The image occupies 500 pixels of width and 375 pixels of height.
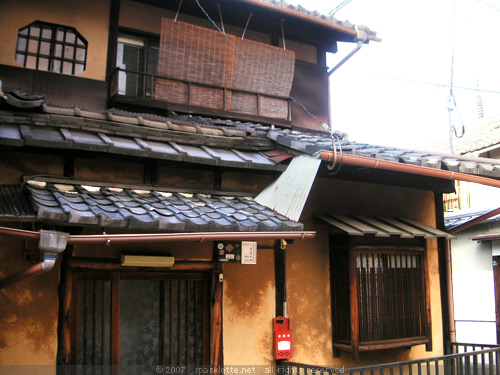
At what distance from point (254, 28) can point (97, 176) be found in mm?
5791

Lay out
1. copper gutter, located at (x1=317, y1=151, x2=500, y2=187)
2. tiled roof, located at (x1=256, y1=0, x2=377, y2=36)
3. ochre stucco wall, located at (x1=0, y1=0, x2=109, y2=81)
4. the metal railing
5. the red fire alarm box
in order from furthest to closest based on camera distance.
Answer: tiled roof, located at (x1=256, y1=0, x2=377, y2=36)
ochre stucco wall, located at (x1=0, y1=0, x2=109, y2=81)
the red fire alarm box
the metal railing
copper gutter, located at (x1=317, y1=151, x2=500, y2=187)

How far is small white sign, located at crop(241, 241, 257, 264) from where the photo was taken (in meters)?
7.10

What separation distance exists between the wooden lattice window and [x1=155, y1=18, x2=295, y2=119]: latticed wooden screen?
11.8ft

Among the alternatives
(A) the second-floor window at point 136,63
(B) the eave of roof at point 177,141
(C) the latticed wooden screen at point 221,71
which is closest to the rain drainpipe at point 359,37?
(C) the latticed wooden screen at point 221,71

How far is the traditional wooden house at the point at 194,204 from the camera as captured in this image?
6055 millimetres

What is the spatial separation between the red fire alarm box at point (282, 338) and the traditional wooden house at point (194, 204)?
0.12 feet

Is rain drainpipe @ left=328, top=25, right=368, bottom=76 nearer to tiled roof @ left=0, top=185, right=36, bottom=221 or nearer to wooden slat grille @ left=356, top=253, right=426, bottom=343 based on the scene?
wooden slat grille @ left=356, top=253, right=426, bottom=343

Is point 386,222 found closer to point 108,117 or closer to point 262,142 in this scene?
point 262,142

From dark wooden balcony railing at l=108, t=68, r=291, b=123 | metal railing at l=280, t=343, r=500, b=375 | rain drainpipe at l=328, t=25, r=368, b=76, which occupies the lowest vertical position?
metal railing at l=280, t=343, r=500, b=375

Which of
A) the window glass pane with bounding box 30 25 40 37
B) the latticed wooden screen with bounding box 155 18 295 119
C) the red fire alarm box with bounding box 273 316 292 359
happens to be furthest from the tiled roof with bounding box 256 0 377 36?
the red fire alarm box with bounding box 273 316 292 359

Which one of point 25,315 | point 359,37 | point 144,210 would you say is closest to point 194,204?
point 144,210

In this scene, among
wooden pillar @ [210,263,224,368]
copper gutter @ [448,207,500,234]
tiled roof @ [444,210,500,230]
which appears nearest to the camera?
wooden pillar @ [210,263,224,368]

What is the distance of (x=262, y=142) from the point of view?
8078 mm

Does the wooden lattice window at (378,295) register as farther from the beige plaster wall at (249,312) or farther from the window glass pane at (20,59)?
the window glass pane at (20,59)
